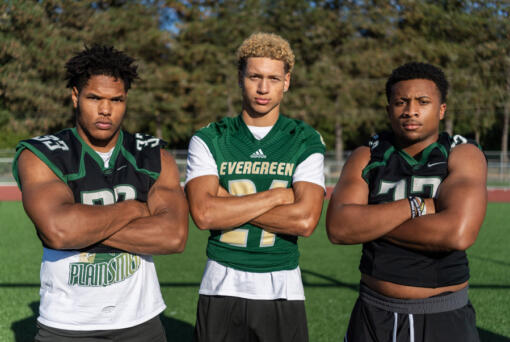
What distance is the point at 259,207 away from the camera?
3150 millimetres

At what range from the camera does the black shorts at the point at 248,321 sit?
3170mm

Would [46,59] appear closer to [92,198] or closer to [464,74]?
[464,74]

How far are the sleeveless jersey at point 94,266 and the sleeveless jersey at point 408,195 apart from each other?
142cm

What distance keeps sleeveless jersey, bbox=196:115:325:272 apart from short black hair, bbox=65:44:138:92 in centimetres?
69

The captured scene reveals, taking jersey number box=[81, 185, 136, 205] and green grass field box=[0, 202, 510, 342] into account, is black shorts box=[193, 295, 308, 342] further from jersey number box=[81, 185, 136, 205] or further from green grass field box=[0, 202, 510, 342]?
green grass field box=[0, 202, 510, 342]

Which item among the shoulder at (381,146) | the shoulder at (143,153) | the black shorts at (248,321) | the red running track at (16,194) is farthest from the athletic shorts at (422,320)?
the red running track at (16,194)

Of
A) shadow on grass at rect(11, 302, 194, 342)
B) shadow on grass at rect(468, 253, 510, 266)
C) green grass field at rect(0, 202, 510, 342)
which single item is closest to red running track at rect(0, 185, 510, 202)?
green grass field at rect(0, 202, 510, 342)

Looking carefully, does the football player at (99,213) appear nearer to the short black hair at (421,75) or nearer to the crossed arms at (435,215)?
the crossed arms at (435,215)

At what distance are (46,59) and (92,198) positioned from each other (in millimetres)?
33111

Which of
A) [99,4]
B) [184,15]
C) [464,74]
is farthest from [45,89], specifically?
[464,74]

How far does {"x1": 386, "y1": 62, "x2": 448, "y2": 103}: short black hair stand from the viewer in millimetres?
3098

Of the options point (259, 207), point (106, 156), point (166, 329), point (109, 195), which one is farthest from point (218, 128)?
point (166, 329)

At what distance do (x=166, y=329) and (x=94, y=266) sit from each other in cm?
320

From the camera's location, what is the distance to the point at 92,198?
115 inches
